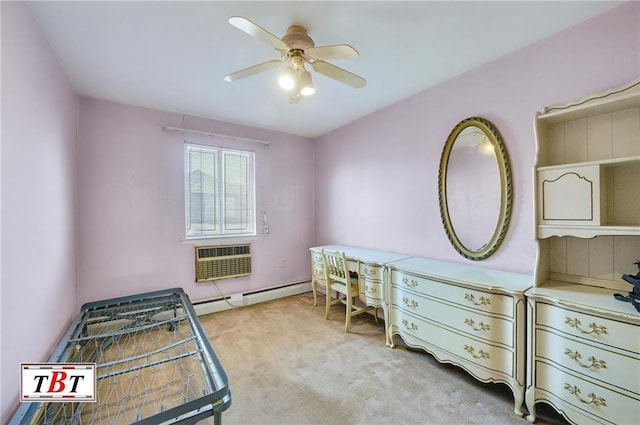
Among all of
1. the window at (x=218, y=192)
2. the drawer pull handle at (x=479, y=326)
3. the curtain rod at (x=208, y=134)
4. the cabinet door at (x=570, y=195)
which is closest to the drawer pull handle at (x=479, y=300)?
the drawer pull handle at (x=479, y=326)

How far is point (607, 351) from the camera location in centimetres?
139

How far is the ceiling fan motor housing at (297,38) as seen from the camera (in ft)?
5.52

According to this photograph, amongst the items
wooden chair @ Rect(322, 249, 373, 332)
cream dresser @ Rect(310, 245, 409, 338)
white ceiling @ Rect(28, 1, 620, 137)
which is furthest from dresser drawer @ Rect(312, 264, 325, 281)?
white ceiling @ Rect(28, 1, 620, 137)

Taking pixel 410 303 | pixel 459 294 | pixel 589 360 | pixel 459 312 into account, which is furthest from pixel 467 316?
pixel 589 360

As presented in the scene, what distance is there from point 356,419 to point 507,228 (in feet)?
5.92

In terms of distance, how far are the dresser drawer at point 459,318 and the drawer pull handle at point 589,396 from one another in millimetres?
314

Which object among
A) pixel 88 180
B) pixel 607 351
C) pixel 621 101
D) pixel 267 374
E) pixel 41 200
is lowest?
pixel 267 374

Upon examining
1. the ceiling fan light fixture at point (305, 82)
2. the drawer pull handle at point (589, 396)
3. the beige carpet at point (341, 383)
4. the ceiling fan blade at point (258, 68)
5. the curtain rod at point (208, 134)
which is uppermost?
the curtain rod at point (208, 134)

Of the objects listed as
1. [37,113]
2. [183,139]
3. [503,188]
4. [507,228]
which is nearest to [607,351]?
[507,228]

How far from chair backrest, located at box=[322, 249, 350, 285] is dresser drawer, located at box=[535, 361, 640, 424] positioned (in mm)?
1678

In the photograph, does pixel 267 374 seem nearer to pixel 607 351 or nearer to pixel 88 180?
pixel 607 351

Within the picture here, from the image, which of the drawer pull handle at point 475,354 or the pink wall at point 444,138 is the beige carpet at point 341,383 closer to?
the drawer pull handle at point 475,354

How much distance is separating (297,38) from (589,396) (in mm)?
2644

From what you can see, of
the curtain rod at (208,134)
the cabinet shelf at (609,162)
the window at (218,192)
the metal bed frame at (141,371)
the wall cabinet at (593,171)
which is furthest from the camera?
the window at (218,192)
